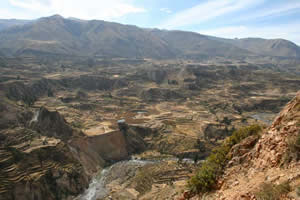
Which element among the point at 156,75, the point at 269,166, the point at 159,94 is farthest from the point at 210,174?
the point at 156,75

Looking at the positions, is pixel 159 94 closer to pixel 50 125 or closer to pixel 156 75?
pixel 156 75

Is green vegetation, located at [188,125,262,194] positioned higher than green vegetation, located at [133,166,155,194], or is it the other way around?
green vegetation, located at [188,125,262,194]

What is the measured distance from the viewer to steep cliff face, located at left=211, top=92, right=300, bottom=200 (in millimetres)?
12930

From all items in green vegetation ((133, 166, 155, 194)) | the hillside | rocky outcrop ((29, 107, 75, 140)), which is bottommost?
green vegetation ((133, 166, 155, 194))

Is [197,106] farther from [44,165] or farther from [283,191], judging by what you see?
[283,191]

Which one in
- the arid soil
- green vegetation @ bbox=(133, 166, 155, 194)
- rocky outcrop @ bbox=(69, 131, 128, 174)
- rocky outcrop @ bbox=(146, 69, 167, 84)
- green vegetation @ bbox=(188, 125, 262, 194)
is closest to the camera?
green vegetation @ bbox=(188, 125, 262, 194)

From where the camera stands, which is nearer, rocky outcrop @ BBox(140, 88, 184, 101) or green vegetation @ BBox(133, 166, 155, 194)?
green vegetation @ BBox(133, 166, 155, 194)

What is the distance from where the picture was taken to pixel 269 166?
16.4 m

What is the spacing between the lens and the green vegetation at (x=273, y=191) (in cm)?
1223

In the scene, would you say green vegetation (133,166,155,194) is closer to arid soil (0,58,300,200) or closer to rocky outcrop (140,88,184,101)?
arid soil (0,58,300,200)

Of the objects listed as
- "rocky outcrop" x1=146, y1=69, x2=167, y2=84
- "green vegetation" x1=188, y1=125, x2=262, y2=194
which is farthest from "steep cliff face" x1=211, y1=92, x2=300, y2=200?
"rocky outcrop" x1=146, y1=69, x2=167, y2=84

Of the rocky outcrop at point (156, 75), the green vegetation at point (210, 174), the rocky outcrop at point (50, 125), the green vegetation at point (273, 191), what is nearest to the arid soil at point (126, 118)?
the rocky outcrop at point (156, 75)

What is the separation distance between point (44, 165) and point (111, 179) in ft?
42.1

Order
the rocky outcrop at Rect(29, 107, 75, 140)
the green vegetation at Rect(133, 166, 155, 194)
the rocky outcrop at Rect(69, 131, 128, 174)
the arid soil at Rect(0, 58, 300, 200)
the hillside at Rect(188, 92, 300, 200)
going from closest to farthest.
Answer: the hillside at Rect(188, 92, 300, 200) → the arid soil at Rect(0, 58, 300, 200) → the green vegetation at Rect(133, 166, 155, 194) → the rocky outcrop at Rect(69, 131, 128, 174) → the rocky outcrop at Rect(29, 107, 75, 140)
